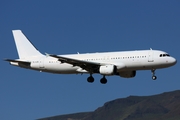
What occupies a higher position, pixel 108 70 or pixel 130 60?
pixel 130 60

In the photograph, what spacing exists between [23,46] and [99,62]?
2072cm

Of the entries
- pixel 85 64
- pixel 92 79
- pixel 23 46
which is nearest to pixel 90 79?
pixel 92 79

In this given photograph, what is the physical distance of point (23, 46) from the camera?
9556 centimetres

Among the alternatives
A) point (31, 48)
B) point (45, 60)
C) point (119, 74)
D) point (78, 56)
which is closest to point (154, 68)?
point (119, 74)

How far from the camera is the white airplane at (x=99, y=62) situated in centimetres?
7800

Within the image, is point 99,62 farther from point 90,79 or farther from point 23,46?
point 23,46

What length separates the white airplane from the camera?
256ft

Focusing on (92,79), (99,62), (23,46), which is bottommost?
(92,79)

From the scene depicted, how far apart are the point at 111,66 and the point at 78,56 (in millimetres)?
9230

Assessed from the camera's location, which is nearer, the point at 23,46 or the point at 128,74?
the point at 128,74

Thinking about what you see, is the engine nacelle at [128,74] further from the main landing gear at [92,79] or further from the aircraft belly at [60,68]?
the aircraft belly at [60,68]

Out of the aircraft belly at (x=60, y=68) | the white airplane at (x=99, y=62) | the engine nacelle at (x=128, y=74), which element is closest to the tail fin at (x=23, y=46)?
the white airplane at (x=99, y=62)

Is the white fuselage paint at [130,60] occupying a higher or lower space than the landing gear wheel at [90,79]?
higher

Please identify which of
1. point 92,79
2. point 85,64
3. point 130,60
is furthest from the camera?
point 92,79
